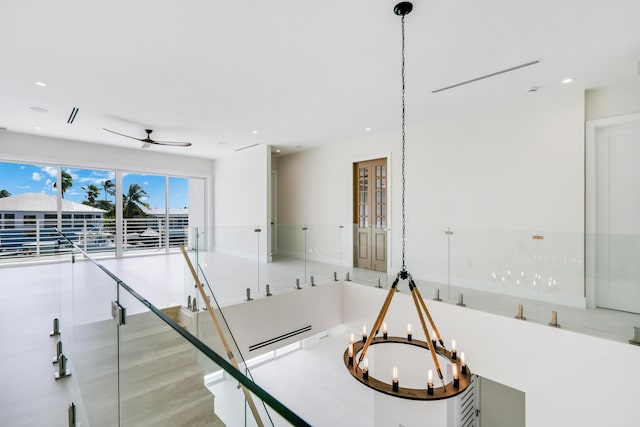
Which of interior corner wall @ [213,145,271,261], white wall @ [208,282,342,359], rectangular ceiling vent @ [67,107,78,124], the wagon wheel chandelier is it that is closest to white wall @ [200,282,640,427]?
white wall @ [208,282,342,359]

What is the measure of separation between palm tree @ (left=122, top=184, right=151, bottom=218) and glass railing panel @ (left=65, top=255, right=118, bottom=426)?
538 centimetres

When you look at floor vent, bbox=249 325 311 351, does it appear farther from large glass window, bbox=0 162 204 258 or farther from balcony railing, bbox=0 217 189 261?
large glass window, bbox=0 162 204 258

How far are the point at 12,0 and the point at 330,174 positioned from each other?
5435 mm

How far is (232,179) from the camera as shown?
7863 mm

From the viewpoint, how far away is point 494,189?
4574 millimetres

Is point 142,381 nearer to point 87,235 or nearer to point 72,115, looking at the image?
point 72,115

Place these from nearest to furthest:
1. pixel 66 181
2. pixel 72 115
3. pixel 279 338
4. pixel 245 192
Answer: pixel 72 115
pixel 279 338
pixel 66 181
pixel 245 192

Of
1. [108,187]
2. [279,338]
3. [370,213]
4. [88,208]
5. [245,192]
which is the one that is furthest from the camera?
[245,192]

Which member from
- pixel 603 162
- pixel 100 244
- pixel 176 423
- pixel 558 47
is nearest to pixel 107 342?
pixel 176 423

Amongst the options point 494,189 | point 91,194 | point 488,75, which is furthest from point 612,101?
point 91,194

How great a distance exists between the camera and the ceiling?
7.64 ft

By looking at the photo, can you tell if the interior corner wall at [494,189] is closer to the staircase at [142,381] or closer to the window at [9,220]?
the staircase at [142,381]

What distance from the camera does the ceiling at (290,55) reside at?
2330 mm

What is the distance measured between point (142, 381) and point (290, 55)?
2.98 meters
